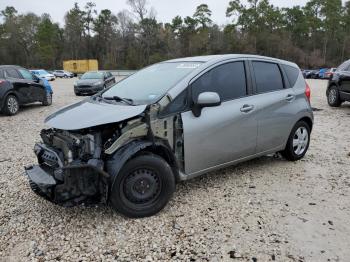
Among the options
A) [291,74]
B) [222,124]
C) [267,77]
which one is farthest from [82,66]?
[222,124]

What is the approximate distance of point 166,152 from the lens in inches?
161

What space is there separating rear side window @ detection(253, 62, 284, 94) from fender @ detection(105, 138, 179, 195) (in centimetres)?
179

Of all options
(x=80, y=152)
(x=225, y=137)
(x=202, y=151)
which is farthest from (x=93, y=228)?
(x=225, y=137)

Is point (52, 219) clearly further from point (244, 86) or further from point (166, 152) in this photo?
point (244, 86)

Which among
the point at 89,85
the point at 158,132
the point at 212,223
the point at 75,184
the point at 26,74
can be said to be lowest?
the point at 212,223

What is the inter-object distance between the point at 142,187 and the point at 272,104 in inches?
93.4

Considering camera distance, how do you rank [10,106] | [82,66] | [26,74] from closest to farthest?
[10,106] → [26,74] → [82,66]

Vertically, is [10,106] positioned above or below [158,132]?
below

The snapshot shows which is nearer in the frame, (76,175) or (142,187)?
(76,175)

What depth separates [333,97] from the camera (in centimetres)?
1233

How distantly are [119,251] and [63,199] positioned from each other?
798 mm

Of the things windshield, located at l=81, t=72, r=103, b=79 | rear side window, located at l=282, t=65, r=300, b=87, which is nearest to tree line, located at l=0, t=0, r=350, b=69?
windshield, located at l=81, t=72, r=103, b=79

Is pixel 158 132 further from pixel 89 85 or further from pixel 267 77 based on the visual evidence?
pixel 89 85

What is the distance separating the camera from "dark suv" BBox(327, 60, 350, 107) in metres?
11.6
